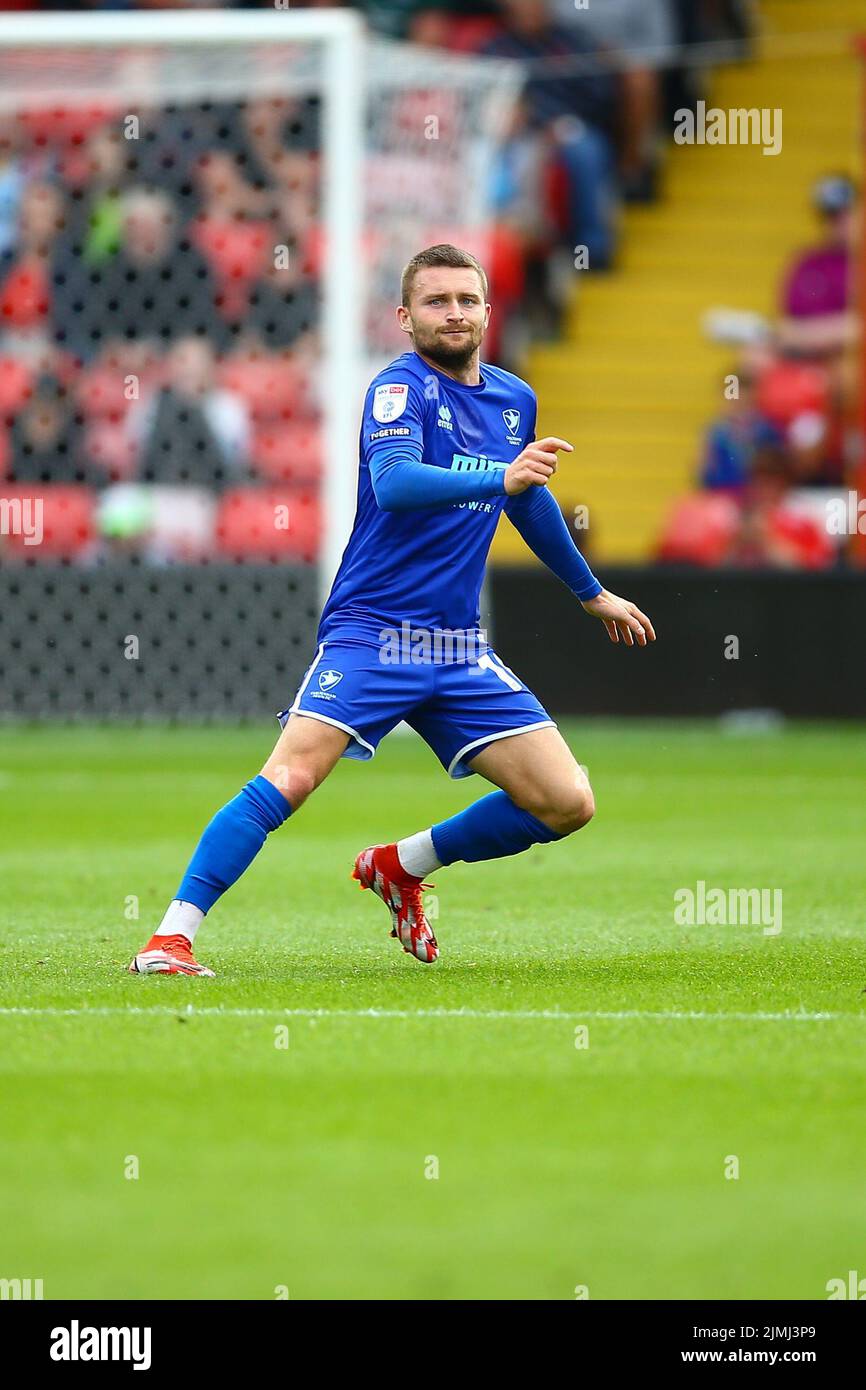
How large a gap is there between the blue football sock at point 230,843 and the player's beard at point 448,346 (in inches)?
49.2

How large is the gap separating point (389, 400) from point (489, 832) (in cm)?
129

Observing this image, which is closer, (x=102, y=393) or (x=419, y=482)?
(x=419, y=482)

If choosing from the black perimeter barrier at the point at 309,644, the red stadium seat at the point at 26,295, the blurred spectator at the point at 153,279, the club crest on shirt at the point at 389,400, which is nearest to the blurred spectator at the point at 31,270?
the red stadium seat at the point at 26,295

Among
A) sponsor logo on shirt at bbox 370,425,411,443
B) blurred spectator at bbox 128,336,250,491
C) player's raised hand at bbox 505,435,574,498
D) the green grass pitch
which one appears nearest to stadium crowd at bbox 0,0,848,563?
blurred spectator at bbox 128,336,250,491

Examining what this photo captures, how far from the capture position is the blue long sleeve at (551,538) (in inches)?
267

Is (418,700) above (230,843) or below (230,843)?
above

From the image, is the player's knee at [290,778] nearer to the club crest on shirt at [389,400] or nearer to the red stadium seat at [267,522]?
the club crest on shirt at [389,400]

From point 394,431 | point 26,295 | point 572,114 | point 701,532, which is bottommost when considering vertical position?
point 394,431

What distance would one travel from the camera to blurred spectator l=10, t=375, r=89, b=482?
1655 centimetres

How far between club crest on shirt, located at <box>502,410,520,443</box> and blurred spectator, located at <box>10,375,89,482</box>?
10281 mm

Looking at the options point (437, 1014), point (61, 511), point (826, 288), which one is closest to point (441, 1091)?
point (437, 1014)

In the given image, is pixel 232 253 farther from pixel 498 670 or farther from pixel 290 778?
A: pixel 290 778

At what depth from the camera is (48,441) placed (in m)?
16.6
